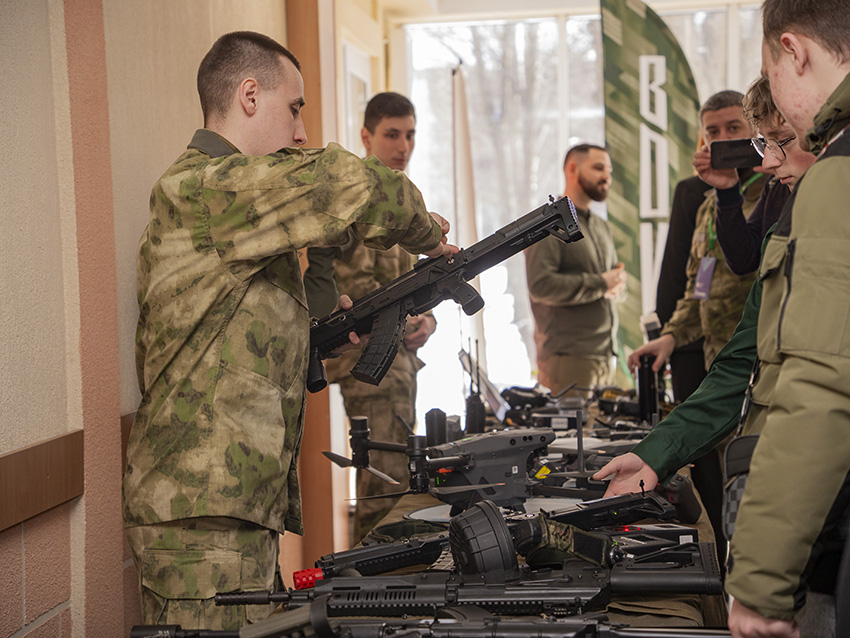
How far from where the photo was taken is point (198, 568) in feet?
5.20

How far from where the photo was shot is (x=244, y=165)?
1.52m

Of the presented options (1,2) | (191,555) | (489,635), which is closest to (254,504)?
(191,555)

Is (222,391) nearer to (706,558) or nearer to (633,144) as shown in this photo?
(706,558)

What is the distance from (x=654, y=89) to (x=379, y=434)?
3924mm

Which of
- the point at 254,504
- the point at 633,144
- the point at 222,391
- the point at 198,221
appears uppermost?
the point at 633,144

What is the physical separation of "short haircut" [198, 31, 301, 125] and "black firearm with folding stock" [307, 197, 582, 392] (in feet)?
1.73

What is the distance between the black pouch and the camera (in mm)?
1101

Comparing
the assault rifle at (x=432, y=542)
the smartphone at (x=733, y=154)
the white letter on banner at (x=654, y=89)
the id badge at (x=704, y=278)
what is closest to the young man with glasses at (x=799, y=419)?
the assault rifle at (x=432, y=542)

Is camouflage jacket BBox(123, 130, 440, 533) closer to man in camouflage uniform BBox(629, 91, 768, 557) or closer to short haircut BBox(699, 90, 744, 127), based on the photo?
man in camouflage uniform BBox(629, 91, 768, 557)

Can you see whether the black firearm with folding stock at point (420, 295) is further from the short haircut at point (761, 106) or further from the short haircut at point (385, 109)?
the short haircut at point (385, 109)

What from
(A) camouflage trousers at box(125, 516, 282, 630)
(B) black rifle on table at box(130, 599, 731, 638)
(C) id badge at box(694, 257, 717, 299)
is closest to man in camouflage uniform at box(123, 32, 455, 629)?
(A) camouflage trousers at box(125, 516, 282, 630)

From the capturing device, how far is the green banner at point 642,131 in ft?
19.9

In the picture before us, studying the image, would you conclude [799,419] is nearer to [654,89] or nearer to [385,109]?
[385,109]

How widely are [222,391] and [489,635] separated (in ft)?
2.40
